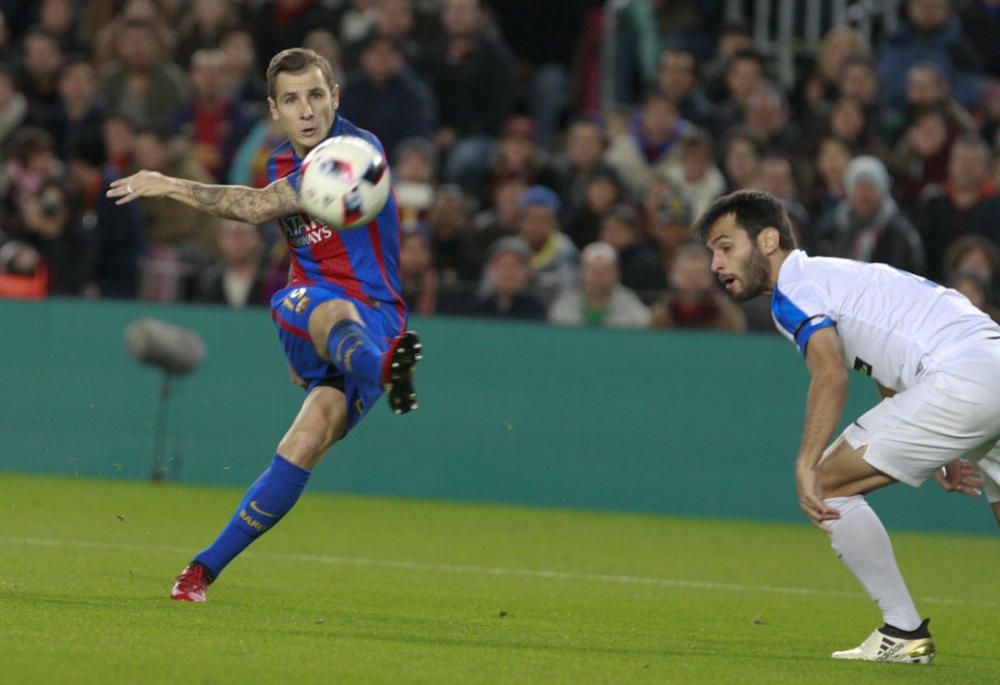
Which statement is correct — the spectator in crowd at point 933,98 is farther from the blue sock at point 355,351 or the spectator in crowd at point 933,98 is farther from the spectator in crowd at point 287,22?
the blue sock at point 355,351

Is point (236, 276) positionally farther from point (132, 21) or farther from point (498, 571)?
point (498, 571)

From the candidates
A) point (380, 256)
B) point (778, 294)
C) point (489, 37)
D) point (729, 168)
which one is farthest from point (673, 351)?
point (778, 294)

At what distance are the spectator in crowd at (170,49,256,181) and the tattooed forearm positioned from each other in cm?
958

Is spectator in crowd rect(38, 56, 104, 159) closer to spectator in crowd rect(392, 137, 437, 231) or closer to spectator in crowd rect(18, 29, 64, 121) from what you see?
spectator in crowd rect(18, 29, 64, 121)

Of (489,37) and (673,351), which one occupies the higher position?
(489,37)

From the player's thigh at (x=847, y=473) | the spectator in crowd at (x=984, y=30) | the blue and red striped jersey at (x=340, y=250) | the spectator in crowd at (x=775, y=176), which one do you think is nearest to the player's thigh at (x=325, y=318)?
the blue and red striped jersey at (x=340, y=250)

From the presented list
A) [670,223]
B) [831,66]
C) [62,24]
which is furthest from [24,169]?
[831,66]

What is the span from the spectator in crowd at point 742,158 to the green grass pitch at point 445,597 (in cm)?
340

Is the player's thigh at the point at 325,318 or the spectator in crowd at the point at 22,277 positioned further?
the spectator in crowd at the point at 22,277

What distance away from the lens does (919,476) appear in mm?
6789

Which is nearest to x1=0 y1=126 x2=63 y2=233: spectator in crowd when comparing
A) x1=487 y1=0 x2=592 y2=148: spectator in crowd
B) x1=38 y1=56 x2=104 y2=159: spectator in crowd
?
x1=38 y1=56 x2=104 y2=159: spectator in crowd

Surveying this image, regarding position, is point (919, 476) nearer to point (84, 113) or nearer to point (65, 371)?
point (65, 371)

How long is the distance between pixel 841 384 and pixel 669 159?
390 inches

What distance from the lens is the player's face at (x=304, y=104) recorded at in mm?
7871
